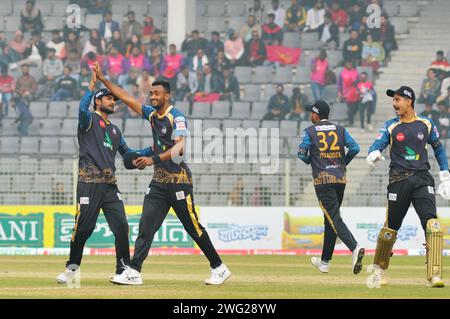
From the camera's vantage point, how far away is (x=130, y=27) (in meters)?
35.4

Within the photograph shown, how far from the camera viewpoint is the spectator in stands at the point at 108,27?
35.1m

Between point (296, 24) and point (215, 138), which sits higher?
point (296, 24)

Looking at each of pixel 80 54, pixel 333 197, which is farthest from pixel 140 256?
pixel 80 54

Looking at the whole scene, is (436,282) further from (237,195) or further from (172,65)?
(172,65)

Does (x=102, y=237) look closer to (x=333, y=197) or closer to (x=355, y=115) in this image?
(x=355, y=115)

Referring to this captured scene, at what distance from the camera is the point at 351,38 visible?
111 feet

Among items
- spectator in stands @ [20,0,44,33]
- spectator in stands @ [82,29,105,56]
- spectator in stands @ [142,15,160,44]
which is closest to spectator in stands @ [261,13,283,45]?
spectator in stands @ [142,15,160,44]

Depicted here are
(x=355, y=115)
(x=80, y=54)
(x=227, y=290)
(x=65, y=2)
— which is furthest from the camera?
(x=65, y=2)

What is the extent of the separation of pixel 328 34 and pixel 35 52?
8497 mm

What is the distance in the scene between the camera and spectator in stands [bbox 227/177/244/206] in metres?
27.7

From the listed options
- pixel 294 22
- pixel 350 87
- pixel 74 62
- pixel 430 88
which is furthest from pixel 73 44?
pixel 430 88

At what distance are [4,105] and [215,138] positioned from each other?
7.42m

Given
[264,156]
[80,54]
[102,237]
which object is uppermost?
[80,54]

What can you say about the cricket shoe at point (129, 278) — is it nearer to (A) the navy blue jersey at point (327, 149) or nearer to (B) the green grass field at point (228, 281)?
(B) the green grass field at point (228, 281)
